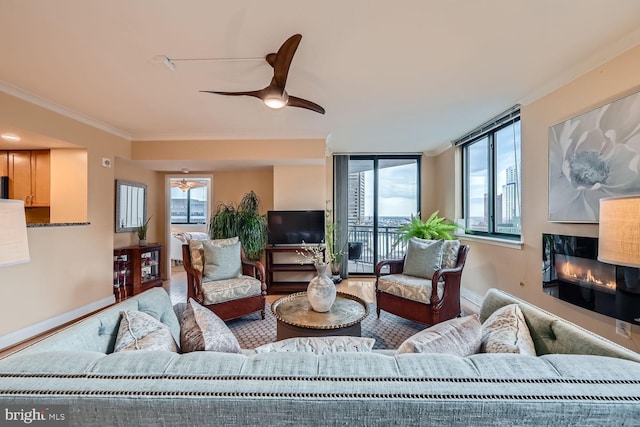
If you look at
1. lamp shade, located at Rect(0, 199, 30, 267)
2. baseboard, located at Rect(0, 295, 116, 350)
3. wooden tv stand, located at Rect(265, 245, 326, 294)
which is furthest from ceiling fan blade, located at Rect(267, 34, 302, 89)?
baseboard, located at Rect(0, 295, 116, 350)

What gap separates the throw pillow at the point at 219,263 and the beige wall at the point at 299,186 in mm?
1534

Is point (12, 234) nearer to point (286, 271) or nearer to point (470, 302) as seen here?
point (286, 271)

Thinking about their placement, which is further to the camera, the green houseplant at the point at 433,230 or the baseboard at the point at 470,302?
the green houseplant at the point at 433,230

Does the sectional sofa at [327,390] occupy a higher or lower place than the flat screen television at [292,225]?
lower

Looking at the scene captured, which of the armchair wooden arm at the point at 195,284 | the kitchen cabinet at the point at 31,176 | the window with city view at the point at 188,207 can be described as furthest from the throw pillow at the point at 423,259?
the window with city view at the point at 188,207

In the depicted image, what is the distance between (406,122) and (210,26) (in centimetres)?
264

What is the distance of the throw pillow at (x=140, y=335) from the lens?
1076mm

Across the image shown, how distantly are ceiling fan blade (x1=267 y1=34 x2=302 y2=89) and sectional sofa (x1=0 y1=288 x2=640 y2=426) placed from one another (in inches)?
69.9

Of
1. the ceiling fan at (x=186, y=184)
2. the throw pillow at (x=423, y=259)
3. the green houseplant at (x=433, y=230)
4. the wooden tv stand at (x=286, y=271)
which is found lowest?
the wooden tv stand at (x=286, y=271)

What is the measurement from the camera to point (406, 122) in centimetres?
367

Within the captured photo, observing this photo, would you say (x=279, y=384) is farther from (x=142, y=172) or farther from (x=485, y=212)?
(x=142, y=172)

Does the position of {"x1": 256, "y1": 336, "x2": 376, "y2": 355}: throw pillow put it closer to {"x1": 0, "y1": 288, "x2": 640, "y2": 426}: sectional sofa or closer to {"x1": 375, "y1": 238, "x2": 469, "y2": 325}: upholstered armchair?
{"x1": 0, "y1": 288, "x2": 640, "y2": 426}: sectional sofa

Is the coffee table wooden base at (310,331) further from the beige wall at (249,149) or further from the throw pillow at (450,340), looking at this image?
the beige wall at (249,149)

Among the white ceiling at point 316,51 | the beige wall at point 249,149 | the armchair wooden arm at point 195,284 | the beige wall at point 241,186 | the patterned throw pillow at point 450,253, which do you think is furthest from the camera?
the beige wall at point 241,186
